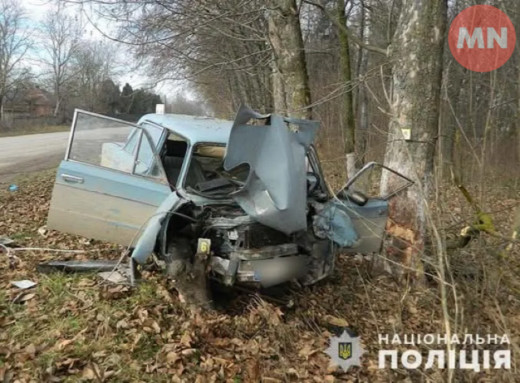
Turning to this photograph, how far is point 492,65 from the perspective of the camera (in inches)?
141

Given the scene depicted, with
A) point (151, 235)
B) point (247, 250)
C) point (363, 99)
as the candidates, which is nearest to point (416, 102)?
point (247, 250)

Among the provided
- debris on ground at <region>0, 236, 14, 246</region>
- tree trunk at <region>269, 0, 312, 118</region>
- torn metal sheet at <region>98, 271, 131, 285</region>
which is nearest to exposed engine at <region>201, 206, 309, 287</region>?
torn metal sheet at <region>98, 271, 131, 285</region>

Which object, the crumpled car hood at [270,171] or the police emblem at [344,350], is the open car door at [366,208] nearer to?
the crumpled car hood at [270,171]

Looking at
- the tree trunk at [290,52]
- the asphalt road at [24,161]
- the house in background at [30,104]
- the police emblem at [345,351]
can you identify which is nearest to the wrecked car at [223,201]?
the police emblem at [345,351]

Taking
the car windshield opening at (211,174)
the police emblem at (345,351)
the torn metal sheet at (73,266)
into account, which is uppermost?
the car windshield opening at (211,174)

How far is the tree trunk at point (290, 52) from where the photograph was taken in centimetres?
745

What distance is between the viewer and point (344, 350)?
12.2 feet

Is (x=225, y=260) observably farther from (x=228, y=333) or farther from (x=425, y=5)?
(x=425, y=5)

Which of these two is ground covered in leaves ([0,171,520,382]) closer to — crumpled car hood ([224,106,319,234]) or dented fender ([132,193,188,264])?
dented fender ([132,193,188,264])

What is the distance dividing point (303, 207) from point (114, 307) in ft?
6.68

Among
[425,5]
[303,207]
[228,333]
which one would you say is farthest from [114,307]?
[425,5]

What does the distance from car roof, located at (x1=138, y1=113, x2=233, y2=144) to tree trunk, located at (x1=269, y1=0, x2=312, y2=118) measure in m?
2.00

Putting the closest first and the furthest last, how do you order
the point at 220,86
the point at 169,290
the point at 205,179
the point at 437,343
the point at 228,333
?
the point at 437,343, the point at 228,333, the point at 169,290, the point at 205,179, the point at 220,86

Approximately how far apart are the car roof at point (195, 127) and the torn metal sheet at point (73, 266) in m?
1.75
